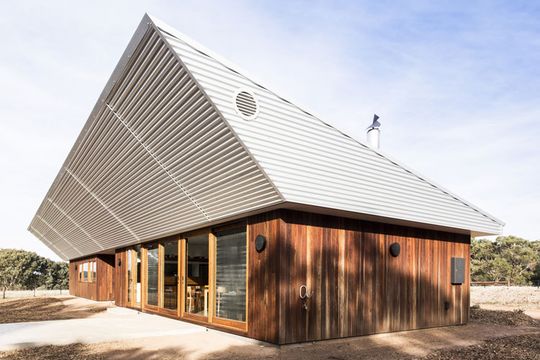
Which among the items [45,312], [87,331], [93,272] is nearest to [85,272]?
[93,272]

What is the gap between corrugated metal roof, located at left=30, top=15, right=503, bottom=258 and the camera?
7.29 meters

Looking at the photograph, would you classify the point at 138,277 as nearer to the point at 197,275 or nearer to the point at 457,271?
the point at 197,275

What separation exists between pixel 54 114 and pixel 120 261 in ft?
19.2

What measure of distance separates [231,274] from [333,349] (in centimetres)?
267

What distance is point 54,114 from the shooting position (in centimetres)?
1512

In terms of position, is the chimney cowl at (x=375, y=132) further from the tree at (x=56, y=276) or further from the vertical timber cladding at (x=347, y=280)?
the tree at (x=56, y=276)

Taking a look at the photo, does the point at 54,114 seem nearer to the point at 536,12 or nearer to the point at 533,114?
the point at 536,12

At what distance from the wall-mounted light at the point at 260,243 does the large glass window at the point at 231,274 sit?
75 centimetres

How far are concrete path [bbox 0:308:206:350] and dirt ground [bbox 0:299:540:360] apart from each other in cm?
36

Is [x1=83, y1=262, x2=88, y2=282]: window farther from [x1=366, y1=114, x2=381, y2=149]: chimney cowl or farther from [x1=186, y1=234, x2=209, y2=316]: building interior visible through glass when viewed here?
[x1=366, y1=114, x2=381, y2=149]: chimney cowl

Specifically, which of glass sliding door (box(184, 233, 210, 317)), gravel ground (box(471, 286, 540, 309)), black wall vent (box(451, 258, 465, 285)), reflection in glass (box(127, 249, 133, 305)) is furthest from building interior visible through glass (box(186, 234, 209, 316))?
gravel ground (box(471, 286, 540, 309))

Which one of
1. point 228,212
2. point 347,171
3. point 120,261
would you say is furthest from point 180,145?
point 120,261

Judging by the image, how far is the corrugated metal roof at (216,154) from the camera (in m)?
7.29

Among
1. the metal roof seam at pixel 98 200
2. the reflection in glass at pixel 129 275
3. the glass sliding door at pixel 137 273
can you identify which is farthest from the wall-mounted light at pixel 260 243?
the reflection in glass at pixel 129 275
